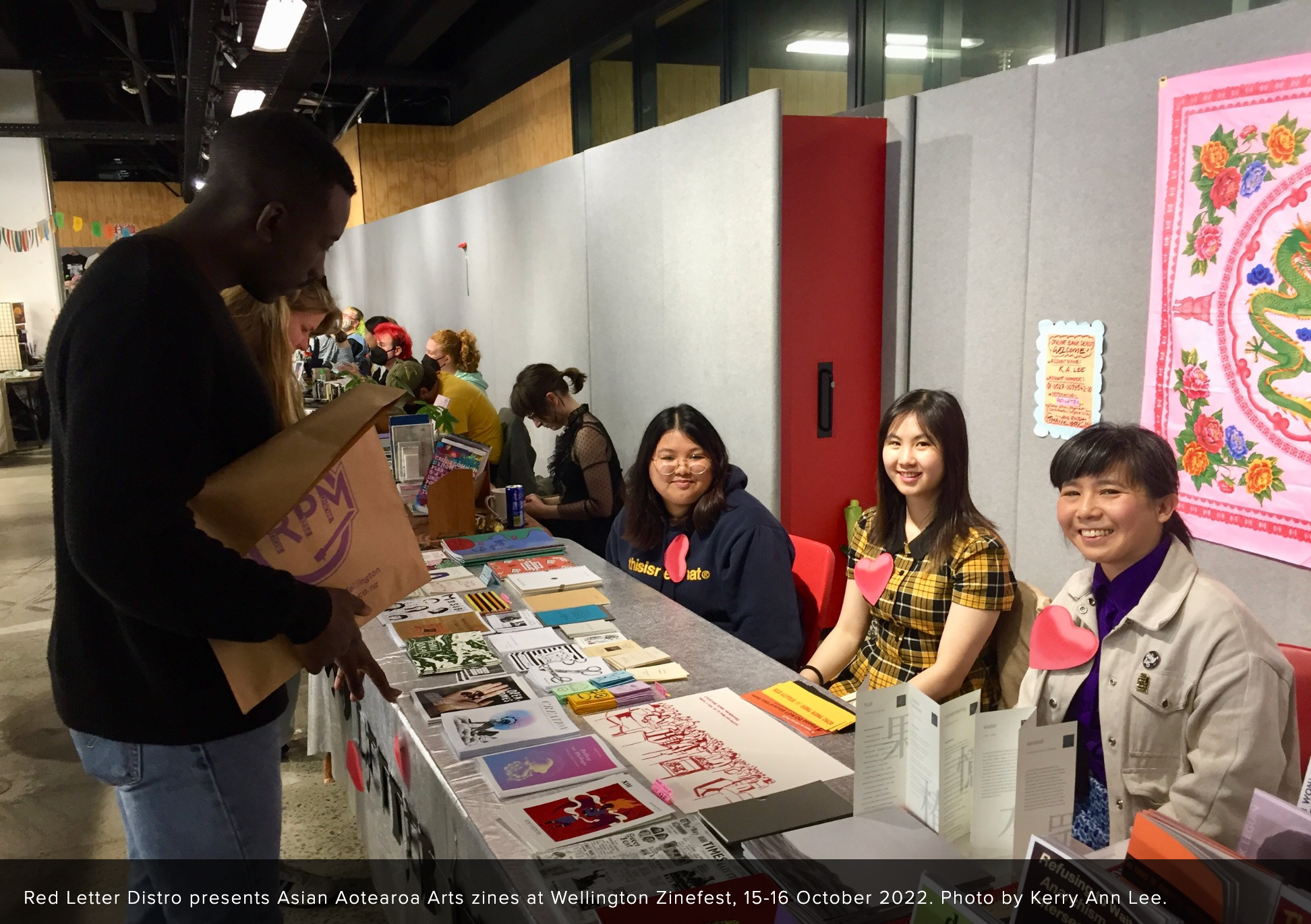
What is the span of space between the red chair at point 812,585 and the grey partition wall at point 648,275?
3.24ft

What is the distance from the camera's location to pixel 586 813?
1378 millimetres

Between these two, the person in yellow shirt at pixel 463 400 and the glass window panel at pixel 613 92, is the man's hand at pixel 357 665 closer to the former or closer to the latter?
the person in yellow shirt at pixel 463 400

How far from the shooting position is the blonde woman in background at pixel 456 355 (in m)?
5.43

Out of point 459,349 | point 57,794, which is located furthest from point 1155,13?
point 57,794

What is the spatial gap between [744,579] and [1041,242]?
63.5 inches

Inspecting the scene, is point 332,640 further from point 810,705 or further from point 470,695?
point 810,705

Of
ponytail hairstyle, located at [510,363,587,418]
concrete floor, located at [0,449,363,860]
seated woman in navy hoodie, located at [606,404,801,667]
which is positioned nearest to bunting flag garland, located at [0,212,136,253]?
concrete floor, located at [0,449,363,860]

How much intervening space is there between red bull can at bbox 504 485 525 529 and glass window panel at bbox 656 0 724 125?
10.9ft

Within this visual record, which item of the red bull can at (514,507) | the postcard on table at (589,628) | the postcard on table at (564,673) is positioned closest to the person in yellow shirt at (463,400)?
the red bull can at (514,507)

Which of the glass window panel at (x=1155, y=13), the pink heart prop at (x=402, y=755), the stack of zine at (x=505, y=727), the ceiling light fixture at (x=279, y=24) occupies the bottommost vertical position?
the pink heart prop at (x=402, y=755)

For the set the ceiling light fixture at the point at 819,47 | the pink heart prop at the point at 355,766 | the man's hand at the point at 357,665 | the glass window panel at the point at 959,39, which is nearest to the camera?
the man's hand at the point at 357,665

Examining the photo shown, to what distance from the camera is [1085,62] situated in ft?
9.54

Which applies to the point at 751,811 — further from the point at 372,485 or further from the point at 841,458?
the point at 841,458

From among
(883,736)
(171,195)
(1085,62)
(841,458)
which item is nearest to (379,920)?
(883,736)
